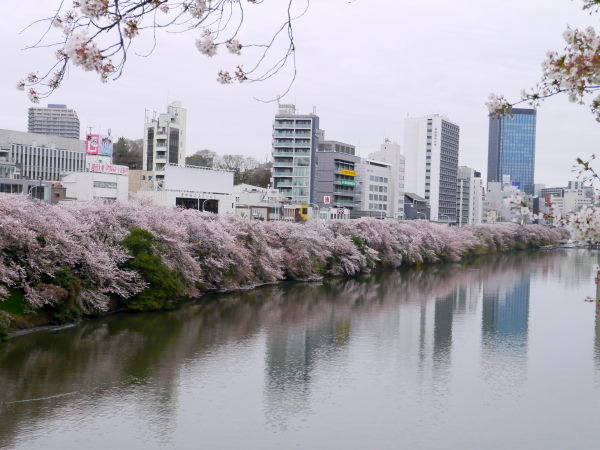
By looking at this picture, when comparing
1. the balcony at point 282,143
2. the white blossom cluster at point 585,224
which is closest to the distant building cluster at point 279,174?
the balcony at point 282,143

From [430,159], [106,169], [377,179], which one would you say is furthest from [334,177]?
[106,169]

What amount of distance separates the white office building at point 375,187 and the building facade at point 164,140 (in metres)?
17.0

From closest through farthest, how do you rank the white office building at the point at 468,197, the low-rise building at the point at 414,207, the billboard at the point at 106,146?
the billboard at the point at 106,146, the low-rise building at the point at 414,207, the white office building at the point at 468,197

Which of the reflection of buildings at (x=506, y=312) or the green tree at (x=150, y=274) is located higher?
the green tree at (x=150, y=274)

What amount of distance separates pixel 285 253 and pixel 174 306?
8.15 metres

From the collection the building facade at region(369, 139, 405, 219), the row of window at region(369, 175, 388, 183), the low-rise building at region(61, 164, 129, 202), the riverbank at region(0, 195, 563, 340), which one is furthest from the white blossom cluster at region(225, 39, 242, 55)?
the building facade at region(369, 139, 405, 219)

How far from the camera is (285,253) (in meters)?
26.2

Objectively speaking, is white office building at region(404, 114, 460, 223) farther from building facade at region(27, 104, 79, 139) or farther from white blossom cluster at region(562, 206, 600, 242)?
white blossom cluster at region(562, 206, 600, 242)

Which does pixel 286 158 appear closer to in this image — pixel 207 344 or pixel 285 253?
pixel 285 253

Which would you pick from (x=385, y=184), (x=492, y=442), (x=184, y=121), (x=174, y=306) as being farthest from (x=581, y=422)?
(x=385, y=184)

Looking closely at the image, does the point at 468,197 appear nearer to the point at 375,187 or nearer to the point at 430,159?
the point at 430,159

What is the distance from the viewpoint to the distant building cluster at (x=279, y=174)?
36.3 metres

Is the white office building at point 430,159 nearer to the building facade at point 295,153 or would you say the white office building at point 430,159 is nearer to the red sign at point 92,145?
the building facade at point 295,153

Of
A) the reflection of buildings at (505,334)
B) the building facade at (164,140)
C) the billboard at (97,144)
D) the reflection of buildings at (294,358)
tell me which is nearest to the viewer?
the reflection of buildings at (294,358)
